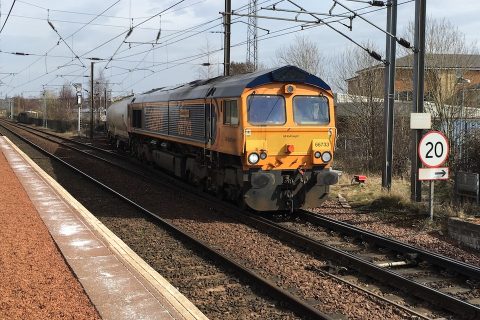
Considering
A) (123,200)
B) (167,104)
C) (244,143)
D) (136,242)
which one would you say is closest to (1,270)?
(136,242)

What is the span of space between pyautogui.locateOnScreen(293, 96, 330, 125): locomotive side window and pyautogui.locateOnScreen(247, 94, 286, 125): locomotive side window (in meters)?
0.34

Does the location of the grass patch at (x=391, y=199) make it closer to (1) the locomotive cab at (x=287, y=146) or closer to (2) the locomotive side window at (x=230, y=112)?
(1) the locomotive cab at (x=287, y=146)

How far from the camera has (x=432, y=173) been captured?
34.8 ft

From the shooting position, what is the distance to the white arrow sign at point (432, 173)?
10.5 meters

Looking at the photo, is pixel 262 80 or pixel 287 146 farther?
pixel 287 146

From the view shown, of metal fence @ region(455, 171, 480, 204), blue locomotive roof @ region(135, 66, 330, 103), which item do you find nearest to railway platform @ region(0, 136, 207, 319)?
blue locomotive roof @ region(135, 66, 330, 103)

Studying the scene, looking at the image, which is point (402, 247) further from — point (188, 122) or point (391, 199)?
point (188, 122)

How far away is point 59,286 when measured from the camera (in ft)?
18.6

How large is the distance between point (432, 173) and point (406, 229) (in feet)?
4.30

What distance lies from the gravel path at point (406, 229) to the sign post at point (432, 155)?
609mm

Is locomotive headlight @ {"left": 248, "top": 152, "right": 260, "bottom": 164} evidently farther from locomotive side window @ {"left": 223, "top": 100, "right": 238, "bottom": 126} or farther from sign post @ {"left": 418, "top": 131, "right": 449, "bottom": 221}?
sign post @ {"left": 418, "top": 131, "right": 449, "bottom": 221}

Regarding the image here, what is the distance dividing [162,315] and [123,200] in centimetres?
924

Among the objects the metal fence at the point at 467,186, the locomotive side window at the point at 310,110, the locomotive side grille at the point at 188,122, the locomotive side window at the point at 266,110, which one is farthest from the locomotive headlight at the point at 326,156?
the metal fence at the point at 467,186

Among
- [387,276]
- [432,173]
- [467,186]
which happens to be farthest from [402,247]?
[467,186]
